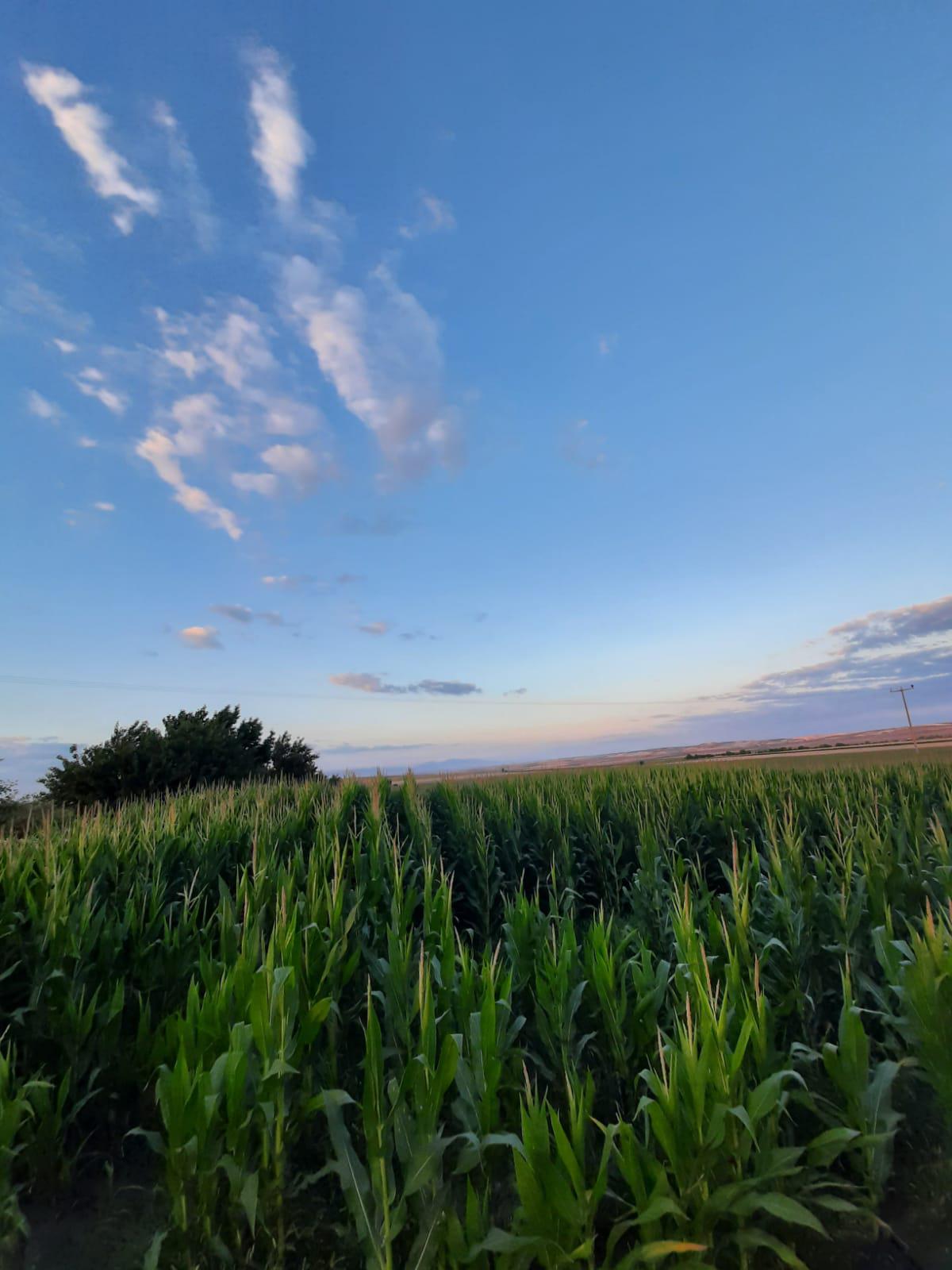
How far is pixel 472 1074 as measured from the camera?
224 cm

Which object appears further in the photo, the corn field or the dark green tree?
the dark green tree

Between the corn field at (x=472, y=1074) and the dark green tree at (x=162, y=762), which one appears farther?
the dark green tree at (x=162, y=762)

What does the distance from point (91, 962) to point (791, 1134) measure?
3725 millimetres

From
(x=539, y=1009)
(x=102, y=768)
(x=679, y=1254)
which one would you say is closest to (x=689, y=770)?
(x=539, y=1009)

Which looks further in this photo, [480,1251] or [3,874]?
[3,874]

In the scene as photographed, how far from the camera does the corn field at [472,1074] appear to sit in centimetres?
185

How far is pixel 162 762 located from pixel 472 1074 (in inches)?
760

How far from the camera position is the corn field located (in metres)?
1.85

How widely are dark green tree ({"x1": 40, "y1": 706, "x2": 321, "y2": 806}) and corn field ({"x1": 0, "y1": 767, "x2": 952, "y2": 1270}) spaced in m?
15.2

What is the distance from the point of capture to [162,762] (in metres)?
19.0

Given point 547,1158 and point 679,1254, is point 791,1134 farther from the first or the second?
point 547,1158

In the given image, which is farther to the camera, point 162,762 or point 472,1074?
point 162,762

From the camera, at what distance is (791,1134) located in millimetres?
2295

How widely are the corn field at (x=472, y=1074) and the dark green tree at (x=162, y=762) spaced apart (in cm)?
1517
